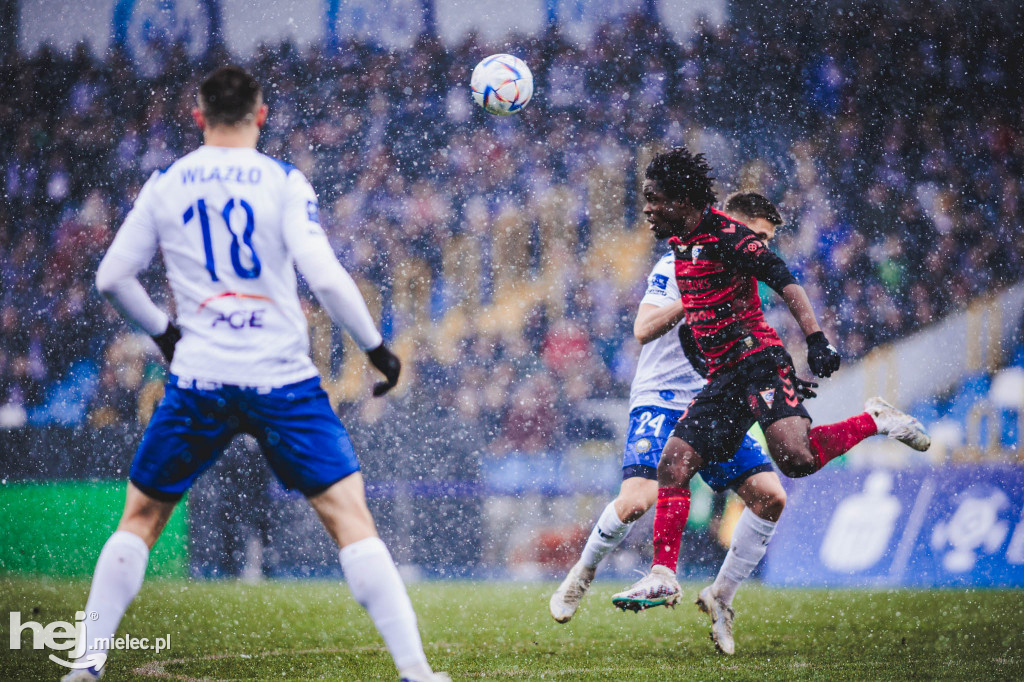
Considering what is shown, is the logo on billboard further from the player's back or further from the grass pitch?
the player's back

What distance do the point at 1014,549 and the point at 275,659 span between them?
5848 mm

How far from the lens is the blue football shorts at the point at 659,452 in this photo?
4.23 meters

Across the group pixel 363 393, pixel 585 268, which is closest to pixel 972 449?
pixel 585 268

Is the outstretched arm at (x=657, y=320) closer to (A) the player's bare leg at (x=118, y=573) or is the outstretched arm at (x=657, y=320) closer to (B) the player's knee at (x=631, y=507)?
(B) the player's knee at (x=631, y=507)

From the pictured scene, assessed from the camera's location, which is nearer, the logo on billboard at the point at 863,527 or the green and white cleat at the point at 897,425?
the green and white cleat at the point at 897,425

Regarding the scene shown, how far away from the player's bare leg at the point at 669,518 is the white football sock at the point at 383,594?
4.25ft

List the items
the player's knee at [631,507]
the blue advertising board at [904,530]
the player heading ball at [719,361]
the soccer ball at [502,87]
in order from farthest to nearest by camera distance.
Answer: the blue advertising board at [904,530] < the soccer ball at [502,87] < the player's knee at [631,507] < the player heading ball at [719,361]

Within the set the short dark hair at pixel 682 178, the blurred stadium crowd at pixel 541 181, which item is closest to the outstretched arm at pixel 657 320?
the short dark hair at pixel 682 178

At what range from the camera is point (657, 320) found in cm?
409

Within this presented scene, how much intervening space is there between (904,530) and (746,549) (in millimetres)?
4088

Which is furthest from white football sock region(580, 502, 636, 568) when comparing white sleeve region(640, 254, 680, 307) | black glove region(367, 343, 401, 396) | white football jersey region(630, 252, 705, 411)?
black glove region(367, 343, 401, 396)

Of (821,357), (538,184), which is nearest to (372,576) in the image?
(821,357)

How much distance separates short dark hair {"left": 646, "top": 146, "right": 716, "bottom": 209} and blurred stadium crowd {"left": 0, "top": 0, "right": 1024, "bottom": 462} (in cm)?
612

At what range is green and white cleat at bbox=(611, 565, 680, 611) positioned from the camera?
3594 mm
